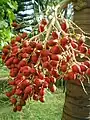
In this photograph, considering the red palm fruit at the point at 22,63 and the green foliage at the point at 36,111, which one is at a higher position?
the red palm fruit at the point at 22,63

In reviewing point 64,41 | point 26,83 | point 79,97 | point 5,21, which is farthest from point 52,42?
point 5,21

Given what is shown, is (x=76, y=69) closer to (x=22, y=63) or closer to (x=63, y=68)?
(x=63, y=68)

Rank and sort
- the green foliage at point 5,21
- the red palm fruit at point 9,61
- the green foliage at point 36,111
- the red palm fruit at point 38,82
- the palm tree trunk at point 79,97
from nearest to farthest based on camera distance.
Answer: the red palm fruit at point 38,82 → the red palm fruit at point 9,61 → the palm tree trunk at point 79,97 → the green foliage at point 5,21 → the green foliage at point 36,111

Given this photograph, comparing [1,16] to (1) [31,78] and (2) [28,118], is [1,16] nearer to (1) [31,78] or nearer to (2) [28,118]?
(1) [31,78]

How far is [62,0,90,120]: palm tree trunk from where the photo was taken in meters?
1.39

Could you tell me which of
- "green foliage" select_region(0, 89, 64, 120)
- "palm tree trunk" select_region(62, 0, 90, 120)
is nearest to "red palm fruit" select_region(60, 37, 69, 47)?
"palm tree trunk" select_region(62, 0, 90, 120)

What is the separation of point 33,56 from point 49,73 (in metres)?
0.07

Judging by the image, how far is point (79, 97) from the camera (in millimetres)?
1407

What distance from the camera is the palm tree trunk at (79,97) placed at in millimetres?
1390

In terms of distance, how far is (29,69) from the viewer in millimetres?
843

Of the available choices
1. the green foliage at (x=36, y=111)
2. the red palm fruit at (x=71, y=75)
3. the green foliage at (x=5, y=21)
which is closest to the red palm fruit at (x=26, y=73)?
the red palm fruit at (x=71, y=75)

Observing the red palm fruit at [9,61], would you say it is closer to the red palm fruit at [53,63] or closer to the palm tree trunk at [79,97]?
the red palm fruit at [53,63]

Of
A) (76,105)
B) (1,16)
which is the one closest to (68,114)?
(76,105)

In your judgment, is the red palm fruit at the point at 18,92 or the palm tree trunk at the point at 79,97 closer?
the red palm fruit at the point at 18,92
